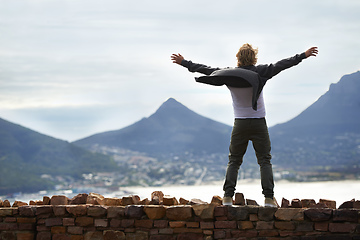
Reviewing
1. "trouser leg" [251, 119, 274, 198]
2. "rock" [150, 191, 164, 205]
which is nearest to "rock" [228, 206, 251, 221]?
"trouser leg" [251, 119, 274, 198]

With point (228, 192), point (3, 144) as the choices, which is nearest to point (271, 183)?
point (228, 192)

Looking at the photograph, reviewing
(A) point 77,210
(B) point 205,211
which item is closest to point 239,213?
(B) point 205,211

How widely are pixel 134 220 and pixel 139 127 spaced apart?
2834 inches

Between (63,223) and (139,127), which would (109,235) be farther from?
(139,127)

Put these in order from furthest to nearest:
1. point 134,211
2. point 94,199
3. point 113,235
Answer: point 94,199 → point 113,235 → point 134,211

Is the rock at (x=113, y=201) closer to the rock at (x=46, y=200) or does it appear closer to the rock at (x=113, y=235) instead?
the rock at (x=113, y=235)

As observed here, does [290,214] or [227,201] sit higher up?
[227,201]

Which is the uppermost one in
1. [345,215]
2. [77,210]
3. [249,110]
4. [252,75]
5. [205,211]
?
[252,75]

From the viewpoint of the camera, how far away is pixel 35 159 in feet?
199

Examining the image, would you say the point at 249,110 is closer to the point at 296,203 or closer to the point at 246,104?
the point at 246,104

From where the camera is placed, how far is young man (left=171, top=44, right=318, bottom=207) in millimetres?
7465

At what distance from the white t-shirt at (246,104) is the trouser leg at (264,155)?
0.14 m

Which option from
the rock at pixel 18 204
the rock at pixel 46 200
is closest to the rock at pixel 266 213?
the rock at pixel 46 200

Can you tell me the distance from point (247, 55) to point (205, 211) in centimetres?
245
